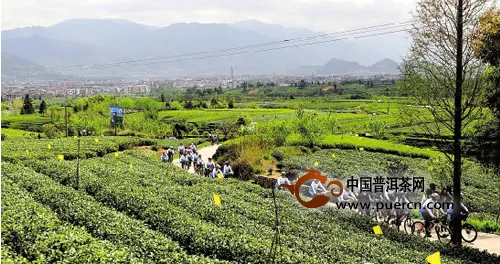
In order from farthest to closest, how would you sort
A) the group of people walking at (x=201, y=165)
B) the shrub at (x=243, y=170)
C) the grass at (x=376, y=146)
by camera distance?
the grass at (x=376, y=146), the shrub at (x=243, y=170), the group of people walking at (x=201, y=165)

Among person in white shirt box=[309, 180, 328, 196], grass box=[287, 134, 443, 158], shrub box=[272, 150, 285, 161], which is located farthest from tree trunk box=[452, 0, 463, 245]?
grass box=[287, 134, 443, 158]

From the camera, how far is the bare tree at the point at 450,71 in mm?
14727

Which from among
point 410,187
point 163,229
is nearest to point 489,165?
point 410,187

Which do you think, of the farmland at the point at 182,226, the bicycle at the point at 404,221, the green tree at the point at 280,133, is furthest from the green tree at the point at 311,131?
the bicycle at the point at 404,221

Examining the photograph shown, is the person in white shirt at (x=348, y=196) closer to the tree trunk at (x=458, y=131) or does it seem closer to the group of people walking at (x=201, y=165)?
the tree trunk at (x=458, y=131)

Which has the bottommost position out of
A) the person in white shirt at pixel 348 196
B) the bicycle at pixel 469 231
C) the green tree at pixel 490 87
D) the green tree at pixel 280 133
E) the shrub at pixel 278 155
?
the bicycle at pixel 469 231

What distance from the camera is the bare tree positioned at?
1473 centimetres

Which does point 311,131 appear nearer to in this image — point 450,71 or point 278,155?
point 278,155

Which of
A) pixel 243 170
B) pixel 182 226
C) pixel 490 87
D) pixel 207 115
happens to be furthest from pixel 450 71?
pixel 207 115

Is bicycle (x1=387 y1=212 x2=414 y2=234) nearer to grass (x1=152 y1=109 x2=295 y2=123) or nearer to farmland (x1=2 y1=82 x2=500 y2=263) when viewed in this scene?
farmland (x1=2 y1=82 x2=500 y2=263)

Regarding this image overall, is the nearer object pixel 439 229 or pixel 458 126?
pixel 458 126

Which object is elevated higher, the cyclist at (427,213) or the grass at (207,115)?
the grass at (207,115)

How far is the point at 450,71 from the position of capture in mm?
15188

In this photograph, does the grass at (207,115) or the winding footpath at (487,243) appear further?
the grass at (207,115)
